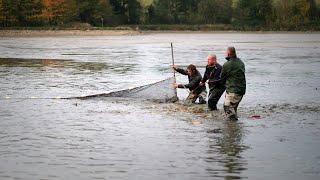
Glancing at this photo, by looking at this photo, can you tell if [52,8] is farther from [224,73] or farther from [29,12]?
[224,73]

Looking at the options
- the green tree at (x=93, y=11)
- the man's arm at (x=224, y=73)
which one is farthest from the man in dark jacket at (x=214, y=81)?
the green tree at (x=93, y=11)

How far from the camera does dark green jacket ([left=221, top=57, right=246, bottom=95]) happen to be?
14781 mm

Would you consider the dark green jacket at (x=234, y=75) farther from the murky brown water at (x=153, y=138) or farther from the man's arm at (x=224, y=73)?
the murky brown water at (x=153, y=138)

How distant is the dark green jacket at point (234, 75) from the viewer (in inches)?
582

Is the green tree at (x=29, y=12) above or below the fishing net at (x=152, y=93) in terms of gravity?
above

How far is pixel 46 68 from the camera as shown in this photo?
3606 cm

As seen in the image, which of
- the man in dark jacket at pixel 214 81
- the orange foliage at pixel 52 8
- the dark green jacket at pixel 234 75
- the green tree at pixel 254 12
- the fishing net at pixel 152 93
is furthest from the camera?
the green tree at pixel 254 12

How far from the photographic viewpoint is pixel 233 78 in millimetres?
14875

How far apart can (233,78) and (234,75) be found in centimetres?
8

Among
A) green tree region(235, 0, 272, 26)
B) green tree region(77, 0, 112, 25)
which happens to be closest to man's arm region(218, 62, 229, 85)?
green tree region(77, 0, 112, 25)

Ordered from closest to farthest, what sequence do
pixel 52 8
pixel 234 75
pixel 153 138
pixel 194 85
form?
pixel 153 138 → pixel 234 75 → pixel 194 85 → pixel 52 8

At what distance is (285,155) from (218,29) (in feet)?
562

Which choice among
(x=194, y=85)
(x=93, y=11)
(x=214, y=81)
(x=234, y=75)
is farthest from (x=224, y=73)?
(x=93, y=11)

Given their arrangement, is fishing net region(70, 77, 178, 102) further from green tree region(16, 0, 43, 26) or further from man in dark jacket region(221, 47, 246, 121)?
green tree region(16, 0, 43, 26)
